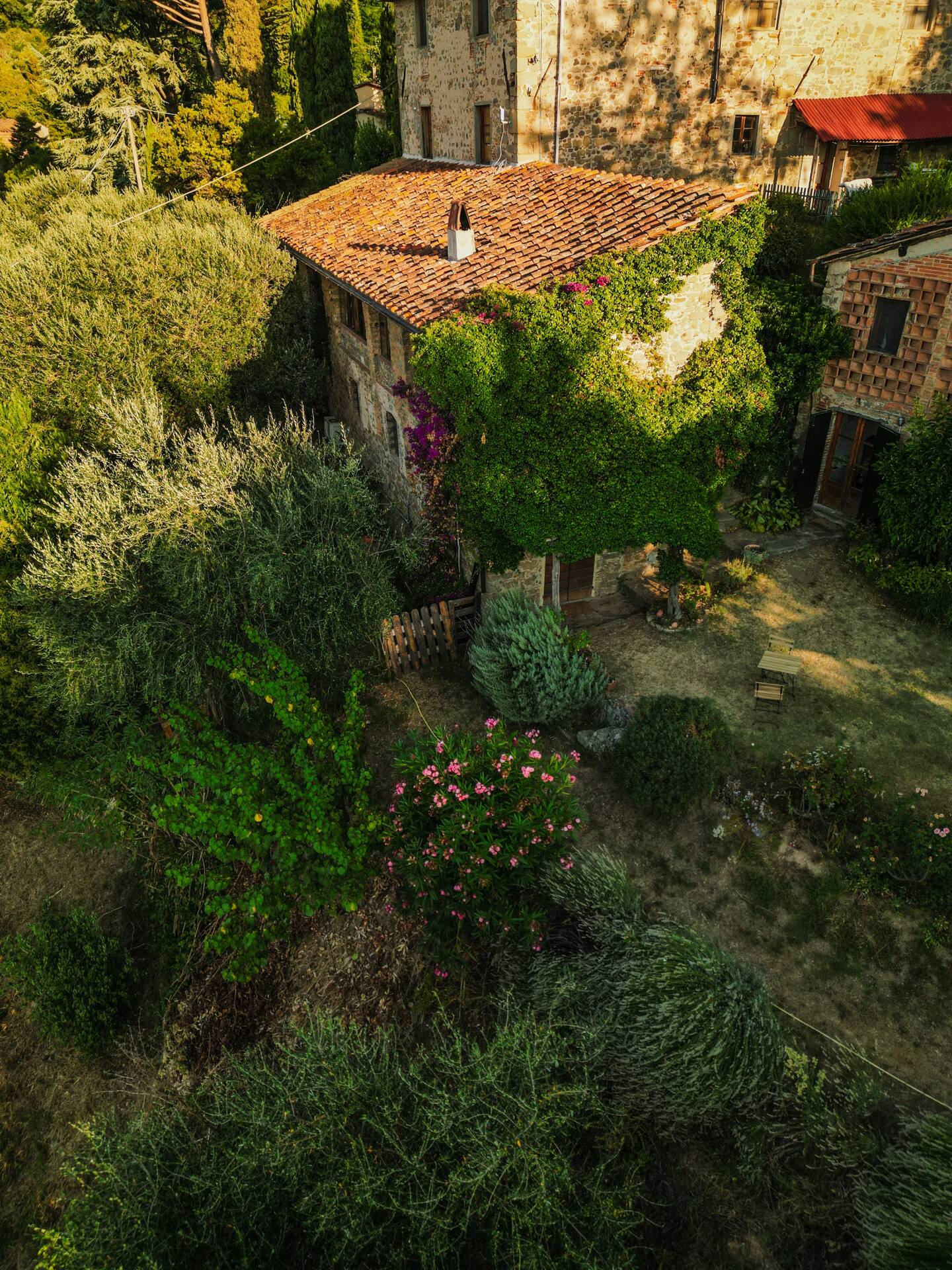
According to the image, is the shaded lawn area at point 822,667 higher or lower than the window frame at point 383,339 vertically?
lower

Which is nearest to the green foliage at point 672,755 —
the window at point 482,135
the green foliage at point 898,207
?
the green foliage at point 898,207

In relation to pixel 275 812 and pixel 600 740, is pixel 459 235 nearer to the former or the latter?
pixel 600 740

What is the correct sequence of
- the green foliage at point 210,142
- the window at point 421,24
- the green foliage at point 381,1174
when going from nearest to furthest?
1. the green foliage at point 381,1174
2. the window at point 421,24
3. the green foliage at point 210,142

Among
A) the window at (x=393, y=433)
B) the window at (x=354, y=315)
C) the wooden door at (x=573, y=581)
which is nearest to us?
the wooden door at (x=573, y=581)

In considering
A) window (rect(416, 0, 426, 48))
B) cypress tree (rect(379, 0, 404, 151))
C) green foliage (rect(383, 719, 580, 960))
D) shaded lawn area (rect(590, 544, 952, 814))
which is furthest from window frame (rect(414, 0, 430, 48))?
green foliage (rect(383, 719, 580, 960))

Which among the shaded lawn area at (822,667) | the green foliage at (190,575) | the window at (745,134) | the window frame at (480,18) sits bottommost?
the shaded lawn area at (822,667)

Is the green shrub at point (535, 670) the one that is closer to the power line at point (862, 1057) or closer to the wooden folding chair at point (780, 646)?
the wooden folding chair at point (780, 646)

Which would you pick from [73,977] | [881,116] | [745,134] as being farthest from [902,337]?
[73,977]
